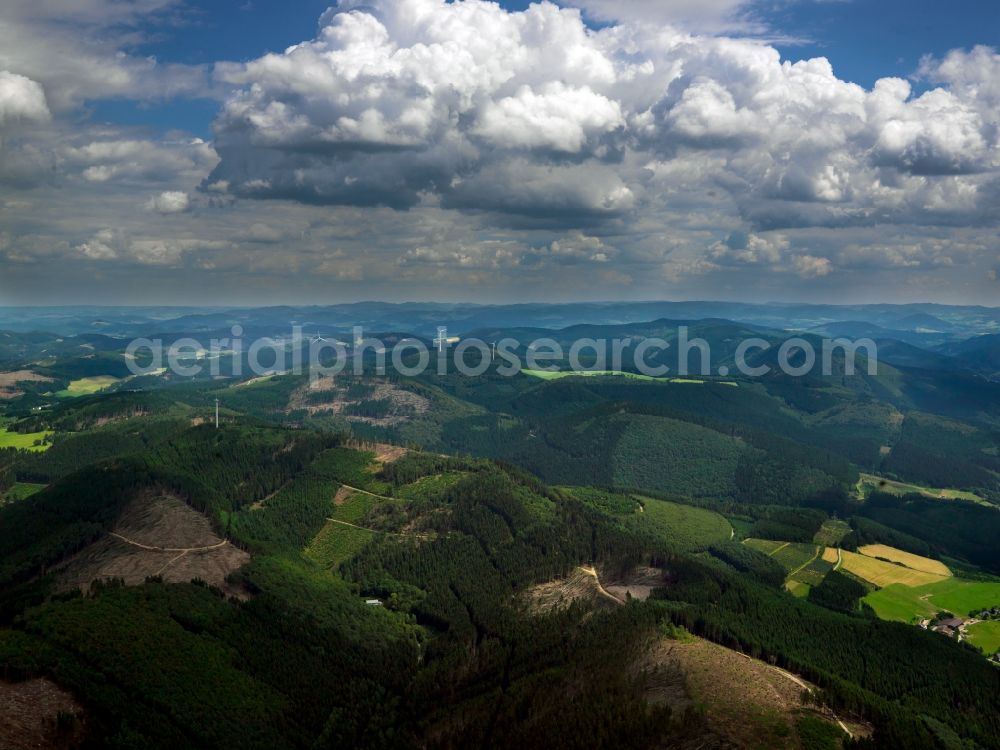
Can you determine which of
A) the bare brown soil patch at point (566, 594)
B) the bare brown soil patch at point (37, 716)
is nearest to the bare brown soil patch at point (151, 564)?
the bare brown soil patch at point (37, 716)

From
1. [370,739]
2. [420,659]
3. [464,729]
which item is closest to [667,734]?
[464,729]

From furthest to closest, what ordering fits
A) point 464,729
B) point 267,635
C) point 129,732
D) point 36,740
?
point 267,635 < point 464,729 < point 129,732 < point 36,740

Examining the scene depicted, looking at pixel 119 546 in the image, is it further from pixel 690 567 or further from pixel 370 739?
pixel 690 567

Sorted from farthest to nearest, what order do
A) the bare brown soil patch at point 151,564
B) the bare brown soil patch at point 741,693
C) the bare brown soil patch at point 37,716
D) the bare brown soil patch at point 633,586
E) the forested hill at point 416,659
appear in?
the bare brown soil patch at point 633,586 < the bare brown soil patch at point 151,564 < the forested hill at point 416,659 < the bare brown soil patch at point 741,693 < the bare brown soil patch at point 37,716

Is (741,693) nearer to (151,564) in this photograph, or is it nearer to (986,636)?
(986,636)

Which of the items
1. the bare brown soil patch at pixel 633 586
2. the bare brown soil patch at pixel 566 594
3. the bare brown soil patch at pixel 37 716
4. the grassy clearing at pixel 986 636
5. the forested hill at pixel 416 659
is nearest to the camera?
the bare brown soil patch at pixel 37 716

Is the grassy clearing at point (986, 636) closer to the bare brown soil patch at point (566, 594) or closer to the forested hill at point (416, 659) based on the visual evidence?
the forested hill at point (416, 659)
